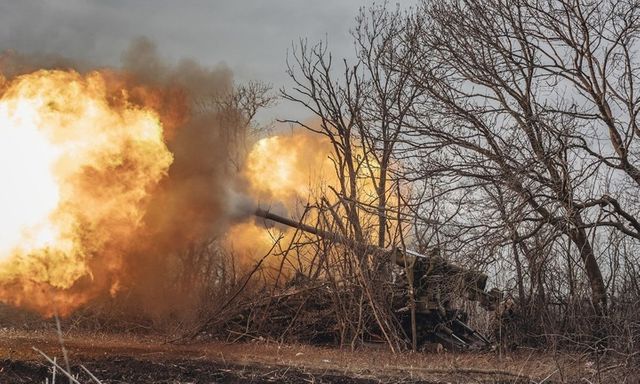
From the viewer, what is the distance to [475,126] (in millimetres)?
14875

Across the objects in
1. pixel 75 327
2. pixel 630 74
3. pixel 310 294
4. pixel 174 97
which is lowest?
pixel 75 327

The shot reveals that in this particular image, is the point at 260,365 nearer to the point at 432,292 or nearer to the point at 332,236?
the point at 332,236

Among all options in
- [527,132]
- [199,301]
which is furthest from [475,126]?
[199,301]

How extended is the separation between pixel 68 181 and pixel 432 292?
9478mm

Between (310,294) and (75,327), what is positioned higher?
(310,294)

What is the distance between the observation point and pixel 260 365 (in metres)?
9.51

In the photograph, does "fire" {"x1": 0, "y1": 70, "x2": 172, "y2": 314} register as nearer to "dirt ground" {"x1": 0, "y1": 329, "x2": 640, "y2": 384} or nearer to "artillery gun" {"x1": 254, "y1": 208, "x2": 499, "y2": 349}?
"dirt ground" {"x1": 0, "y1": 329, "x2": 640, "y2": 384}

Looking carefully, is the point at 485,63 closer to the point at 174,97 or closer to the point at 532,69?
the point at 532,69

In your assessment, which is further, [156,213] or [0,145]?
[156,213]

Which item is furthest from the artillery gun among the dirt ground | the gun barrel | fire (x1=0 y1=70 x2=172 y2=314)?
fire (x1=0 y1=70 x2=172 y2=314)

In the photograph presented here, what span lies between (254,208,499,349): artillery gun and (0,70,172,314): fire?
4.33m

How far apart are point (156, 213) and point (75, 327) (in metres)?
7.25

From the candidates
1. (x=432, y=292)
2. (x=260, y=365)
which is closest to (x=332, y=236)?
(x=432, y=292)

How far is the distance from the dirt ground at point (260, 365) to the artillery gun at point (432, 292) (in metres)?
1.27
